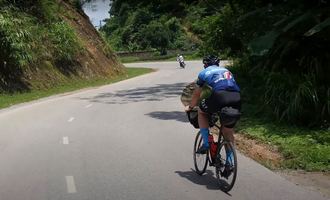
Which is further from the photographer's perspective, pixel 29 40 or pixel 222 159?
pixel 29 40

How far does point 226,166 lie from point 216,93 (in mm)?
1003

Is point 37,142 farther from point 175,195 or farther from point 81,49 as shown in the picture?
point 81,49

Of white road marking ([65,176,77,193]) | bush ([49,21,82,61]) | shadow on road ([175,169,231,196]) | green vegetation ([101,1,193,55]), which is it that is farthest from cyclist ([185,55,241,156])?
green vegetation ([101,1,193,55])

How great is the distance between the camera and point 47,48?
3606 centimetres

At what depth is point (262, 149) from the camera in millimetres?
11852

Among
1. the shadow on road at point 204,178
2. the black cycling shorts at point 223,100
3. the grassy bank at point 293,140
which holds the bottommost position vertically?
the grassy bank at point 293,140

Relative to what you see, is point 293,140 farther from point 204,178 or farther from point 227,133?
point 227,133

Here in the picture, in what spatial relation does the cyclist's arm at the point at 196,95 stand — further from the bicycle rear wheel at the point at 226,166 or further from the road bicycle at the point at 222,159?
the bicycle rear wheel at the point at 226,166

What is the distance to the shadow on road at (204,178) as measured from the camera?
8.63m

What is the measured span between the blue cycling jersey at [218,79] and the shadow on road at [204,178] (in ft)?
4.53

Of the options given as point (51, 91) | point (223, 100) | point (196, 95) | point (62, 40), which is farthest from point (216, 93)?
point (62, 40)

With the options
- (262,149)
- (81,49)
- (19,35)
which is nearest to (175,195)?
(262,149)

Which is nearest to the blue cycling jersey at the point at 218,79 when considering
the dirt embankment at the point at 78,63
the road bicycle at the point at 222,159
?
the road bicycle at the point at 222,159

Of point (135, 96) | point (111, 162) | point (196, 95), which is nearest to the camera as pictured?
point (196, 95)
